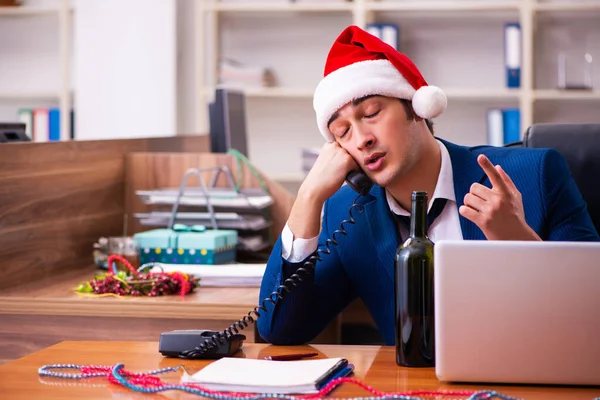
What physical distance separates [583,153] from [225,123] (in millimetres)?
1322

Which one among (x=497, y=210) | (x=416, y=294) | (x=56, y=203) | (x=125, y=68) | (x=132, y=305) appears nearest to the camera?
(x=416, y=294)

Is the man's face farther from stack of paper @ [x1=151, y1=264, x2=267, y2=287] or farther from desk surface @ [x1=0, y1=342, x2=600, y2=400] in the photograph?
stack of paper @ [x1=151, y1=264, x2=267, y2=287]

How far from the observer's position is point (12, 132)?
233cm

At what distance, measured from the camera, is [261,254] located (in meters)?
2.53

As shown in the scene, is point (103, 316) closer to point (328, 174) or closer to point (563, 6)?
point (328, 174)

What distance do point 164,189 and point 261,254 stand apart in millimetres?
354

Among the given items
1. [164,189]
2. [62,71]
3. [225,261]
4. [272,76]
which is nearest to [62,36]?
[62,71]

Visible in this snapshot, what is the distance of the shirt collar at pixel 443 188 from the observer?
1.68m

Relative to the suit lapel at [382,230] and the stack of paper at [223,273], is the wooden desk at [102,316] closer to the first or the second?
the stack of paper at [223,273]

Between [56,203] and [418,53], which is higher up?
[418,53]

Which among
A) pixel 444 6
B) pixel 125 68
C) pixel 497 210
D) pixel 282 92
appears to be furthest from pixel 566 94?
pixel 497 210

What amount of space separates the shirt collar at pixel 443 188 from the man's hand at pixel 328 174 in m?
0.10

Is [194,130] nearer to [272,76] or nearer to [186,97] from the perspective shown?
[186,97]

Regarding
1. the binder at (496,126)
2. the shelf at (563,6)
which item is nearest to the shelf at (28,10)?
the binder at (496,126)
